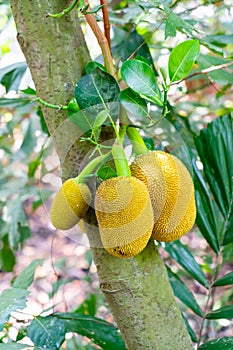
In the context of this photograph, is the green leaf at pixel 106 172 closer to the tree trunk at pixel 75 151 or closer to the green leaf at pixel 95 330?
the tree trunk at pixel 75 151

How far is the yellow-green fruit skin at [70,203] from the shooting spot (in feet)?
1.48

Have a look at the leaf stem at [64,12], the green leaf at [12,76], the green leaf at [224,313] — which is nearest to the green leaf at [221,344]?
the green leaf at [224,313]

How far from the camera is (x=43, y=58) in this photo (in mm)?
484

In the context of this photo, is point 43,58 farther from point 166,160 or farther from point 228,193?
point 228,193

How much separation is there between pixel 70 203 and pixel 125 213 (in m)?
0.06

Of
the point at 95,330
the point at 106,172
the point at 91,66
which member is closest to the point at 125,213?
the point at 106,172

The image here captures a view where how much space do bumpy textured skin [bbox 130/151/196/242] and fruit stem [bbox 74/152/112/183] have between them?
3 centimetres

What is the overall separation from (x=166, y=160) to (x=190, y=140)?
426 millimetres

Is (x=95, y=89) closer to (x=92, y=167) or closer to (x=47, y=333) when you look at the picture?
(x=92, y=167)

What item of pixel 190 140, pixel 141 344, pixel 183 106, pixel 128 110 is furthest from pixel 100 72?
pixel 183 106

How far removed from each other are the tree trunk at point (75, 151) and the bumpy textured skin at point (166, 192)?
5 cm

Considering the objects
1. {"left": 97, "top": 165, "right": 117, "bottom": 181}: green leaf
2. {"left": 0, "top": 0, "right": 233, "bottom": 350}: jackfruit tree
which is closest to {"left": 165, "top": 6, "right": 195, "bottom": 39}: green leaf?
{"left": 0, "top": 0, "right": 233, "bottom": 350}: jackfruit tree

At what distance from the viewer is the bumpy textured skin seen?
0.45 m

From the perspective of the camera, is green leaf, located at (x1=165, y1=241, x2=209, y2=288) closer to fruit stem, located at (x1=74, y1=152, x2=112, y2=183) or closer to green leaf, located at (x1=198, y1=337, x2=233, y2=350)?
green leaf, located at (x1=198, y1=337, x2=233, y2=350)
